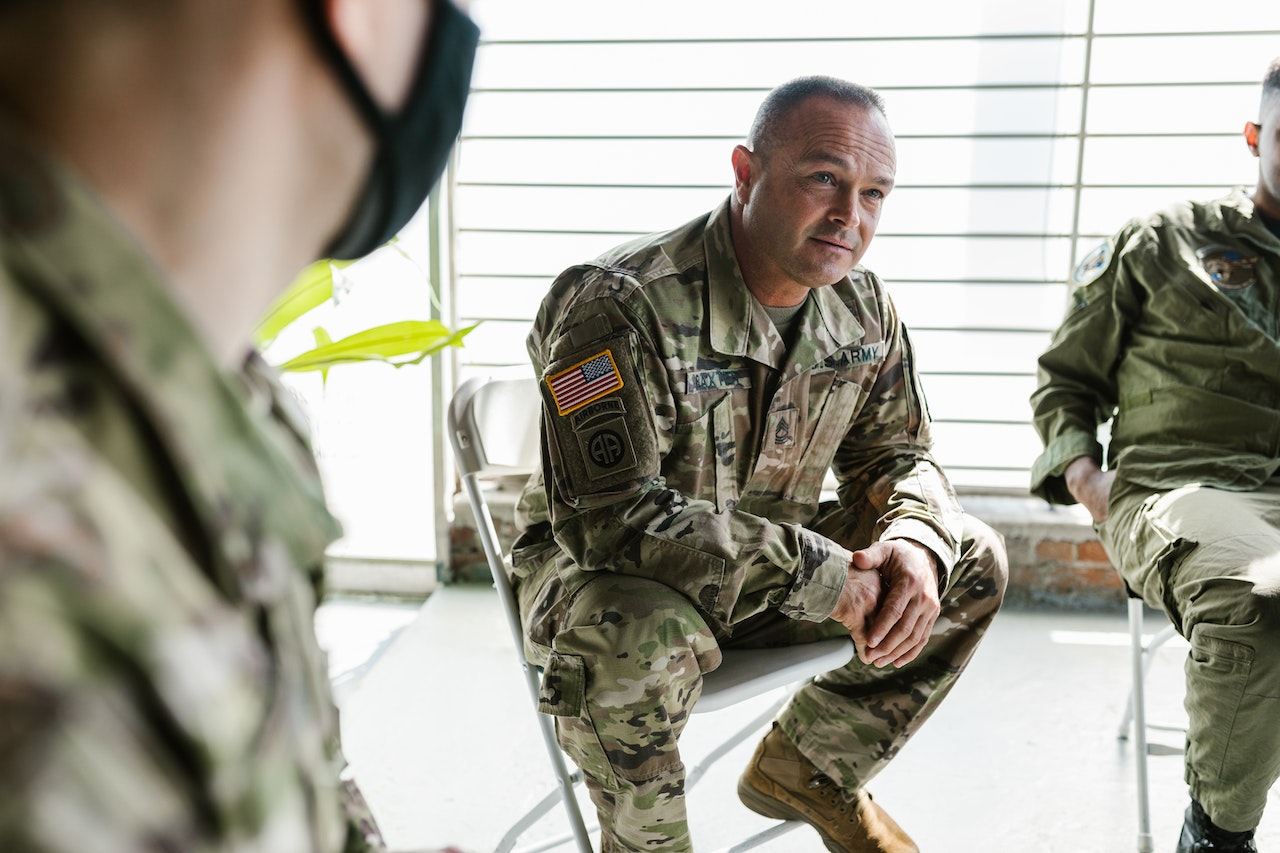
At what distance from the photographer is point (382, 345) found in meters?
1.96

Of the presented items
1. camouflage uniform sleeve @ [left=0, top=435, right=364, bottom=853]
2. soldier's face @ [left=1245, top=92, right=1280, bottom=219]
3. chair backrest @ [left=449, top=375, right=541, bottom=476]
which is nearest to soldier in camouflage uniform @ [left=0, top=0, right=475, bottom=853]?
camouflage uniform sleeve @ [left=0, top=435, right=364, bottom=853]

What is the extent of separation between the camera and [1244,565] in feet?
6.38

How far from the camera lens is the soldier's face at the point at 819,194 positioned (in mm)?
2086

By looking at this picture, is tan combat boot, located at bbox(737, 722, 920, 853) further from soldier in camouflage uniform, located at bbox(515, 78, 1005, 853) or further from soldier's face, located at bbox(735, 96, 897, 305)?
→ soldier's face, located at bbox(735, 96, 897, 305)

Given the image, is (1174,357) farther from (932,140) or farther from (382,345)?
(382,345)

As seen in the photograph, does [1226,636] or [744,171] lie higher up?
[744,171]

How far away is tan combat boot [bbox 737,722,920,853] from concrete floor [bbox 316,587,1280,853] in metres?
0.14

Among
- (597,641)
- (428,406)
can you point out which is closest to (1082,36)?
(428,406)

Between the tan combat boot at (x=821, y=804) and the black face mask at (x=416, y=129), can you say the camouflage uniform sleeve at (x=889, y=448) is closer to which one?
the tan combat boot at (x=821, y=804)

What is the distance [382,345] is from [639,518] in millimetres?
583

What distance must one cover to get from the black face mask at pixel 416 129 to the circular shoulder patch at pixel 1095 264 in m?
2.34

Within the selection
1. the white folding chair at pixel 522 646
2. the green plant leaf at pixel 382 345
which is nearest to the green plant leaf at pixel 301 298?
the green plant leaf at pixel 382 345

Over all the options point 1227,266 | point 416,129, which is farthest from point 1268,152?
point 416,129

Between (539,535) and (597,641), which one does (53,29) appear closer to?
(597,641)
